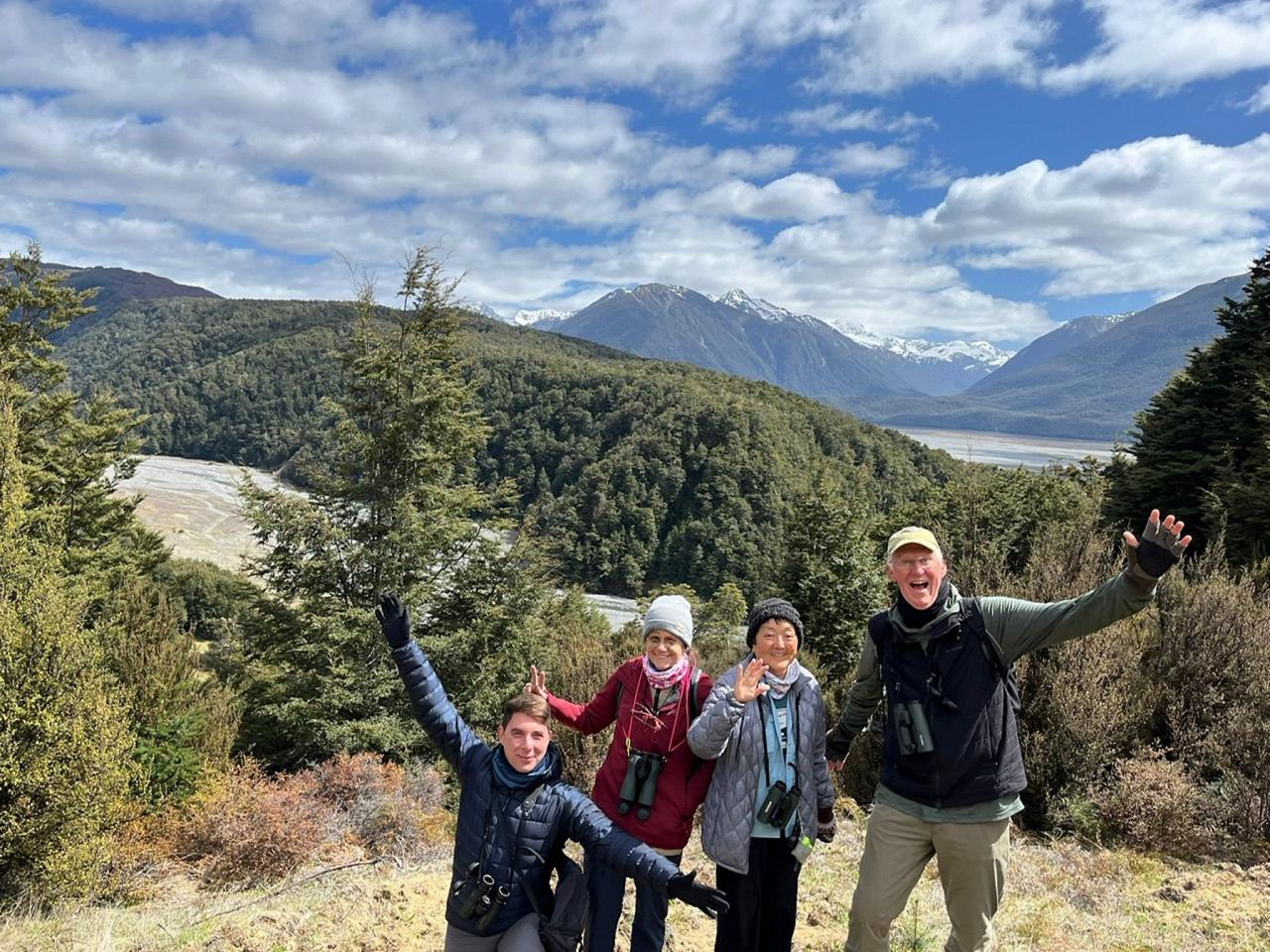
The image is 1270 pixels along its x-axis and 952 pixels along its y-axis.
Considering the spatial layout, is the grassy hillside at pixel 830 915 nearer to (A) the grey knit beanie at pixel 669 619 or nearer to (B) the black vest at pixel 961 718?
(B) the black vest at pixel 961 718

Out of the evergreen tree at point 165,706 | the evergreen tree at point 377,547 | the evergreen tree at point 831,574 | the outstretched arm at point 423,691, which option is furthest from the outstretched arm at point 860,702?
the evergreen tree at point 831,574

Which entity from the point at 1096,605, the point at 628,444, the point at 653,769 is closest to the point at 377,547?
the point at 653,769

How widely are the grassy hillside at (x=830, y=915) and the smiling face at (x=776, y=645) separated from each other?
205cm

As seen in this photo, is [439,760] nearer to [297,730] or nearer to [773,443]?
[297,730]

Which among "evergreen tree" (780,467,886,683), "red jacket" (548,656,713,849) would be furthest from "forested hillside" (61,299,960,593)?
"red jacket" (548,656,713,849)

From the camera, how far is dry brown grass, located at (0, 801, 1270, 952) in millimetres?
3877

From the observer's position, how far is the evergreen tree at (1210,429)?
1510cm

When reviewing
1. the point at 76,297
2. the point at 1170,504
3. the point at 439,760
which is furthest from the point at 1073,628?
the point at 76,297

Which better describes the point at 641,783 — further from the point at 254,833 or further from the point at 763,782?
the point at 254,833

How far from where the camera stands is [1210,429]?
17.2 metres

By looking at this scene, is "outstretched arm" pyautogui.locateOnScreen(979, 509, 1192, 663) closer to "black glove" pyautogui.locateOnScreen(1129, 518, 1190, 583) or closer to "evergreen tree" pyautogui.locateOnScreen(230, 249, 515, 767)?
"black glove" pyautogui.locateOnScreen(1129, 518, 1190, 583)

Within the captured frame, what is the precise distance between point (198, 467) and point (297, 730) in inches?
5354

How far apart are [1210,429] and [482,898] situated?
21.4 metres

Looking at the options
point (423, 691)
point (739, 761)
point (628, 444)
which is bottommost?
point (739, 761)
